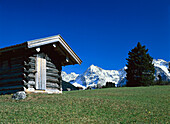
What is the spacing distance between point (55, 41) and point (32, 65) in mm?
2855

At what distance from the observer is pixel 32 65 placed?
1734 cm

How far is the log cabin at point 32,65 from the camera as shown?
16.9m

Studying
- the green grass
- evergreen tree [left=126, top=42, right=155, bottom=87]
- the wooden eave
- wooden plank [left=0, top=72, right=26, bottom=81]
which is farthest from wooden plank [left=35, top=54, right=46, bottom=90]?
evergreen tree [left=126, top=42, right=155, bottom=87]

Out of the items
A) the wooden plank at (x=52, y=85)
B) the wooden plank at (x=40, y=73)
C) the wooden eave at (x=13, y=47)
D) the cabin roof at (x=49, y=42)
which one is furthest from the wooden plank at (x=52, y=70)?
the wooden eave at (x=13, y=47)

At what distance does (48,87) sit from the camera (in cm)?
1881

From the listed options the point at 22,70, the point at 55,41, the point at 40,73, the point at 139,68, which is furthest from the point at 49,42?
the point at 139,68

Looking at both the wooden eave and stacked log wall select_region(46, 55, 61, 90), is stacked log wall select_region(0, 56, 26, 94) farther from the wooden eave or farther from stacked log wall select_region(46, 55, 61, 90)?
stacked log wall select_region(46, 55, 61, 90)

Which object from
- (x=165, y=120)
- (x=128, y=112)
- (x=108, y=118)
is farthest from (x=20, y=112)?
(x=165, y=120)

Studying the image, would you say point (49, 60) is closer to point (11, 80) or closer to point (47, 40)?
point (47, 40)

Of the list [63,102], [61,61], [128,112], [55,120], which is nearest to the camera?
[55,120]

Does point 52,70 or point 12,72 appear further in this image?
point 52,70

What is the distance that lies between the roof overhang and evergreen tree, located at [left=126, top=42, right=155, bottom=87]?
108ft

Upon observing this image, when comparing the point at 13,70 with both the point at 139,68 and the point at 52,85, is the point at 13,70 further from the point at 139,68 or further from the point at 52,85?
the point at 139,68

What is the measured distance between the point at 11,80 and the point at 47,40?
4.37 m
